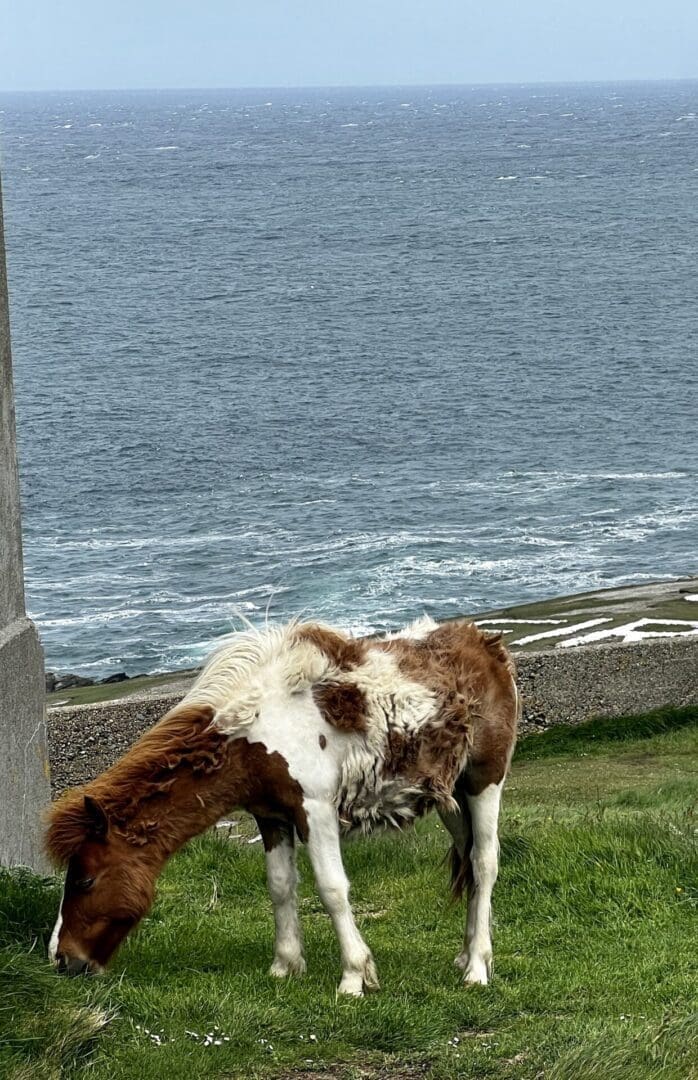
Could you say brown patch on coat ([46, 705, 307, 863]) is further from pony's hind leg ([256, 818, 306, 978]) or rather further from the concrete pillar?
the concrete pillar

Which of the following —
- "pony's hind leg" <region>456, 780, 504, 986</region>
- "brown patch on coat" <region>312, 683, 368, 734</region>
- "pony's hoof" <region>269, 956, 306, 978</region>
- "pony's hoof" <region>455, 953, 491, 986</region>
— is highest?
"brown patch on coat" <region>312, 683, 368, 734</region>

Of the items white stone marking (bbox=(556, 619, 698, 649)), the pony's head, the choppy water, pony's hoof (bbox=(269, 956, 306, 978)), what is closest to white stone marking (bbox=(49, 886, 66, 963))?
the pony's head

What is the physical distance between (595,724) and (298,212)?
11407 cm

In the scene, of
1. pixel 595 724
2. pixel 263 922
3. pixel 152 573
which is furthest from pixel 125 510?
pixel 263 922

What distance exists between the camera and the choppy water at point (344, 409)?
137 feet

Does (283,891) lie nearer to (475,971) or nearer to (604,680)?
(475,971)

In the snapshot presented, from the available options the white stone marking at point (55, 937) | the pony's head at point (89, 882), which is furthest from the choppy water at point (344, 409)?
the white stone marking at point (55, 937)

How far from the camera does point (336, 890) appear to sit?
7.49 m

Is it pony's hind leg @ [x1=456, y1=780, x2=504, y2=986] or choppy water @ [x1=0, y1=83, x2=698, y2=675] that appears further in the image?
choppy water @ [x1=0, y1=83, x2=698, y2=675]

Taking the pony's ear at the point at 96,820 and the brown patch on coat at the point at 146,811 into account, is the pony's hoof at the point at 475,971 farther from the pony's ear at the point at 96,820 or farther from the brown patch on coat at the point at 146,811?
the pony's ear at the point at 96,820

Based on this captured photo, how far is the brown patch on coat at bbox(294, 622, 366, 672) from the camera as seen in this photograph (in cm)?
771

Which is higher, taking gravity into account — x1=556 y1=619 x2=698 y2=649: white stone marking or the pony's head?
the pony's head

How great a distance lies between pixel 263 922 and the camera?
905 centimetres

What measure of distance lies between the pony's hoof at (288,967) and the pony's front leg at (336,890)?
372mm
